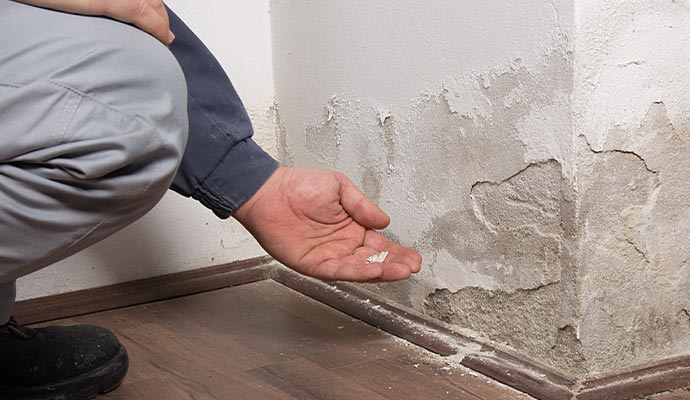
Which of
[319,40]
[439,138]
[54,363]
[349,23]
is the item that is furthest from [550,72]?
[54,363]

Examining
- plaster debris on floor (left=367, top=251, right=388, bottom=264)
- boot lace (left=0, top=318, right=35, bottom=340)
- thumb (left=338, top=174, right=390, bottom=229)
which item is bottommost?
boot lace (left=0, top=318, right=35, bottom=340)

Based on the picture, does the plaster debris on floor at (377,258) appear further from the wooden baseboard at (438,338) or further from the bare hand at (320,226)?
the wooden baseboard at (438,338)

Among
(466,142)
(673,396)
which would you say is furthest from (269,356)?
(673,396)

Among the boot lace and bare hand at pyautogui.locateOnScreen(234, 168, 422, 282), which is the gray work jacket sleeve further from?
the boot lace

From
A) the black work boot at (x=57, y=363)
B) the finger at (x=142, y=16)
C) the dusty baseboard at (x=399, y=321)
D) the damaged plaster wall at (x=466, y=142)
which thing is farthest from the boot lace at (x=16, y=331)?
the damaged plaster wall at (x=466, y=142)

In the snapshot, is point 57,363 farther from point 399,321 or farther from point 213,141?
point 399,321

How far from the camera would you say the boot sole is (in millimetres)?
1248

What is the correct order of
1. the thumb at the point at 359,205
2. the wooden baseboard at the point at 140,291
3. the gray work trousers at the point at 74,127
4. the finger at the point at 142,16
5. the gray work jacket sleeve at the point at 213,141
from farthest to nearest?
the wooden baseboard at the point at 140,291 → the thumb at the point at 359,205 → the gray work jacket sleeve at the point at 213,141 → the finger at the point at 142,16 → the gray work trousers at the point at 74,127

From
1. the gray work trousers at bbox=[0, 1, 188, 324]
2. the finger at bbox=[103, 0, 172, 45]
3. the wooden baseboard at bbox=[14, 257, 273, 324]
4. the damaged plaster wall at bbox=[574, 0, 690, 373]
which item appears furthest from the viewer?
Answer: the wooden baseboard at bbox=[14, 257, 273, 324]

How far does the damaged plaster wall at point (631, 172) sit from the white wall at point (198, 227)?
885 mm

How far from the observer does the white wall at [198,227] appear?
1767 millimetres

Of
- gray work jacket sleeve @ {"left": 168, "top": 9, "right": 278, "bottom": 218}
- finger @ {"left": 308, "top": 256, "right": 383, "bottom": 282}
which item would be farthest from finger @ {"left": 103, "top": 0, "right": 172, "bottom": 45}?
finger @ {"left": 308, "top": 256, "right": 383, "bottom": 282}

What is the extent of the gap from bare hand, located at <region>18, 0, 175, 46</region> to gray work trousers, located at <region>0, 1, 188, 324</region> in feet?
0.04

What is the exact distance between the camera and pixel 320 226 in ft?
4.69
